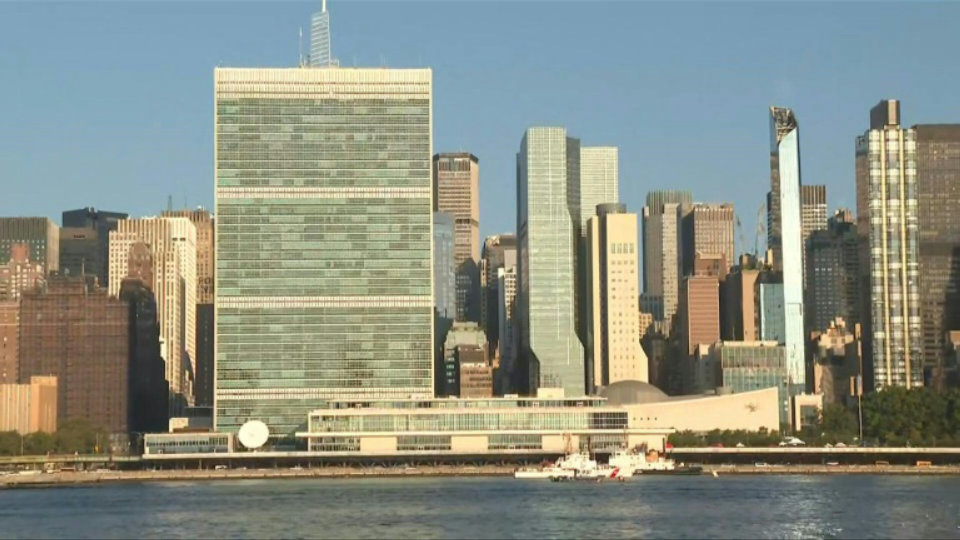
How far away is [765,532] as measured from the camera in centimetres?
14925

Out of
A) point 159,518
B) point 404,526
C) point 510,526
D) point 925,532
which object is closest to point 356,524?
point 404,526

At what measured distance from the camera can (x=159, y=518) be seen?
174 meters

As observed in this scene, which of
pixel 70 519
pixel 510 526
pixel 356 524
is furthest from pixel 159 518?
pixel 510 526

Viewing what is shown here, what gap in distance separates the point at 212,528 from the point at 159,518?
1782 cm

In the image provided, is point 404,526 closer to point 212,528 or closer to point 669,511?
point 212,528

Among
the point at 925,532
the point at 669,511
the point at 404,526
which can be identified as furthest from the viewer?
the point at 669,511

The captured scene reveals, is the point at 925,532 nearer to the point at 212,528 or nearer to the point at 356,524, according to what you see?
the point at 356,524

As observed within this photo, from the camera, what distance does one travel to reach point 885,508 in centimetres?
17675

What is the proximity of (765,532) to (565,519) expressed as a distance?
73.7 ft

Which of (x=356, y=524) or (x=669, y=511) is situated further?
(x=669, y=511)

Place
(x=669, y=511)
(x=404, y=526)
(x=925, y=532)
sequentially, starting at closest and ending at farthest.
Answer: (x=925, y=532), (x=404, y=526), (x=669, y=511)

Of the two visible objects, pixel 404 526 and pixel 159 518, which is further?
pixel 159 518

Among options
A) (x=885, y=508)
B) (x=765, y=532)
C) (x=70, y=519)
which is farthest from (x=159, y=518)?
(x=885, y=508)

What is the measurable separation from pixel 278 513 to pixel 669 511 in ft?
132
